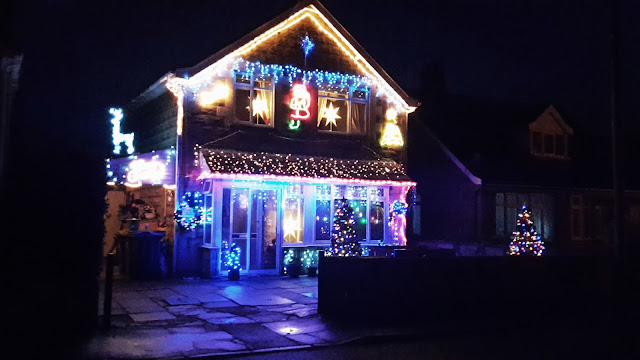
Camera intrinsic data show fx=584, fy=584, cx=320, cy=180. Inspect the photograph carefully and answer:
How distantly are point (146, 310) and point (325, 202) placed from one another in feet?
24.9

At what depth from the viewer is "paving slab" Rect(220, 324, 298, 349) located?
9.12m

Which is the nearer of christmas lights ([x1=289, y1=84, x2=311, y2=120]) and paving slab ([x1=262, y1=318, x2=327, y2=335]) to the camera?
paving slab ([x1=262, y1=318, x2=327, y2=335])

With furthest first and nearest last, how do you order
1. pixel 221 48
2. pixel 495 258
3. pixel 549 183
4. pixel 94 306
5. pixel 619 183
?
pixel 549 183 < pixel 221 48 < pixel 495 258 < pixel 619 183 < pixel 94 306

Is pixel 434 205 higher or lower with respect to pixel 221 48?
lower

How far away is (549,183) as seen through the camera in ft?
80.0

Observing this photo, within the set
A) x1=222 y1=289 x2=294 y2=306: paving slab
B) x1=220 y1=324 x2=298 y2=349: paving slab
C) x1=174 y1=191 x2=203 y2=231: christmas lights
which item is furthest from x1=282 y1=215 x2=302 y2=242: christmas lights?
x1=220 y1=324 x2=298 y2=349: paving slab

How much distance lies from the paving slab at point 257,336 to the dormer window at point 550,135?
61.6ft

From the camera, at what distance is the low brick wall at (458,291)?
37.0 feet

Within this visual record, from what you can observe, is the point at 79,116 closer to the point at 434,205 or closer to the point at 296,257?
the point at 296,257

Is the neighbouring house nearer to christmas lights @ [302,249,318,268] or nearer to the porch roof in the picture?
the porch roof

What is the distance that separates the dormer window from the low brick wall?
13.3 meters

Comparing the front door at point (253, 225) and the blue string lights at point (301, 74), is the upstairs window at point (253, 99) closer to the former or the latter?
the blue string lights at point (301, 74)

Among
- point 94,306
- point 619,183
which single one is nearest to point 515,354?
point 619,183

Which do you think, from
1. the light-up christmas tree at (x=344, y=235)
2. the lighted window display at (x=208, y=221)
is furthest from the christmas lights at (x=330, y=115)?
the lighted window display at (x=208, y=221)
